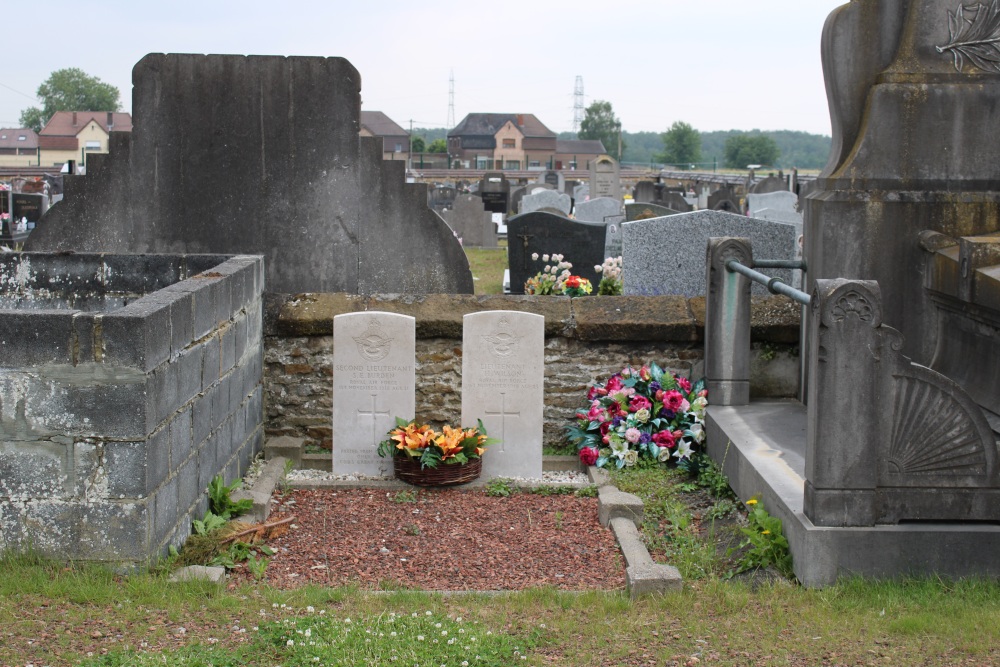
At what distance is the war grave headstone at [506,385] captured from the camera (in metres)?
6.71

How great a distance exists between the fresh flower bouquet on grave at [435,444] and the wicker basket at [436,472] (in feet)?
0.10

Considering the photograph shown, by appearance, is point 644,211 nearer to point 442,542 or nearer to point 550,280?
point 550,280

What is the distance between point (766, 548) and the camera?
4.97m

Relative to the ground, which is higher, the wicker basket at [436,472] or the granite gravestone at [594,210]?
the granite gravestone at [594,210]

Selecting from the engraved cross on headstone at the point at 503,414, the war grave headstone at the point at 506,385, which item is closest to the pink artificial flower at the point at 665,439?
the war grave headstone at the point at 506,385

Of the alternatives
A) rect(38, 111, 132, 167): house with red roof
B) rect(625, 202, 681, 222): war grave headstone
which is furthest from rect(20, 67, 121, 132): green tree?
rect(625, 202, 681, 222): war grave headstone

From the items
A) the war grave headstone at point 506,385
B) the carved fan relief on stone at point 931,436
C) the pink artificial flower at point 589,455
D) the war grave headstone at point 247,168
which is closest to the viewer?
the carved fan relief on stone at point 931,436

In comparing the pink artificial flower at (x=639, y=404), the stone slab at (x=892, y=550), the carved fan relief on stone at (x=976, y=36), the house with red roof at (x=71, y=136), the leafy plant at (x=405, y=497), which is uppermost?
the house with red roof at (x=71, y=136)

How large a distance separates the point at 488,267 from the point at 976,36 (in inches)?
528

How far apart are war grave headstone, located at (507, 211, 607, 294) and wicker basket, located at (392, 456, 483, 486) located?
6.61 meters

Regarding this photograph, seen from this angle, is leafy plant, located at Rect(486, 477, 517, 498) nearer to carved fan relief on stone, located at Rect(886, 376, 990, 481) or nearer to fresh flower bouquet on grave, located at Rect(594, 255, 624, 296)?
carved fan relief on stone, located at Rect(886, 376, 990, 481)

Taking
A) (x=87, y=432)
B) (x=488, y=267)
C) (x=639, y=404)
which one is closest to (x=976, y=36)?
(x=639, y=404)

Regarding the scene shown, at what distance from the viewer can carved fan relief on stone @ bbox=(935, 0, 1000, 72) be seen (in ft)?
20.5

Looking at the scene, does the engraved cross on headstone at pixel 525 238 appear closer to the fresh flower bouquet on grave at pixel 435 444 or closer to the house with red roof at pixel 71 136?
the fresh flower bouquet on grave at pixel 435 444
